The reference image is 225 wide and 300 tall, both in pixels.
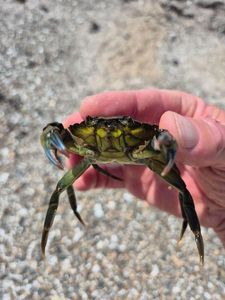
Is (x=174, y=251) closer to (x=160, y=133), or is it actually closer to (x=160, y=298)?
(x=160, y=298)

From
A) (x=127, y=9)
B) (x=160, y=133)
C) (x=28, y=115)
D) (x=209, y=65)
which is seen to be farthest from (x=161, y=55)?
(x=160, y=133)

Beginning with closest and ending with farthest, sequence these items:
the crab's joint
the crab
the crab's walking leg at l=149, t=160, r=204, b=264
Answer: the crab's joint → the crab → the crab's walking leg at l=149, t=160, r=204, b=264

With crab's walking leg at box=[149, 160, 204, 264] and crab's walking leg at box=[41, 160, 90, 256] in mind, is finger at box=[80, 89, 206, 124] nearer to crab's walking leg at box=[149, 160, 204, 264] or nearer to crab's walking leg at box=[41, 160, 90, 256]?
crab's walking leg at box=[41, 160, 90, 256]

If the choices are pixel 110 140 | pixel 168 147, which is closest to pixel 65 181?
pixel 110 140

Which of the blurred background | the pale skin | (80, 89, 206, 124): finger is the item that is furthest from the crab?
the blurred background

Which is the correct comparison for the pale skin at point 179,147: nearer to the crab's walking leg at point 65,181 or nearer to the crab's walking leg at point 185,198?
the crab's walking leg at point 185,198

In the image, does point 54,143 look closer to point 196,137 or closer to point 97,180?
point 196,137

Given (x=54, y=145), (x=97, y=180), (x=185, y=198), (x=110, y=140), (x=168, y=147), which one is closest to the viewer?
(x=168, y=147)

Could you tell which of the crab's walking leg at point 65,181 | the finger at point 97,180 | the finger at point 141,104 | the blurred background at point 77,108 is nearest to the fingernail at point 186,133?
the crab's walking leg at point 65,181
